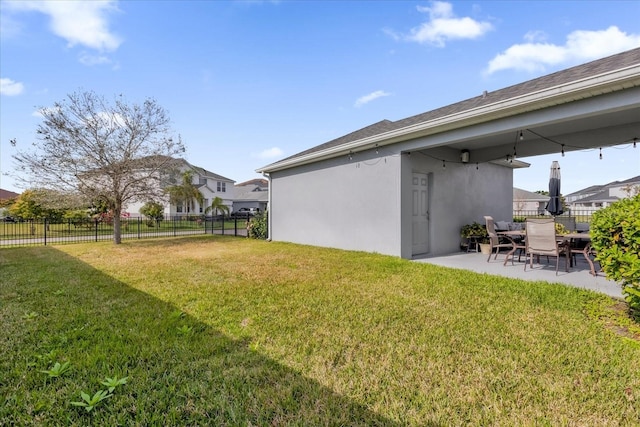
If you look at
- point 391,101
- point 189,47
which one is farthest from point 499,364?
point 391,101

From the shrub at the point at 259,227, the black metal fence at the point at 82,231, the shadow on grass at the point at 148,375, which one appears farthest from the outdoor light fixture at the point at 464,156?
the black metal fence at the point at 82,231

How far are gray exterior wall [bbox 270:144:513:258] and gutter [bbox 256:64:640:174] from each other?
453 millimetres

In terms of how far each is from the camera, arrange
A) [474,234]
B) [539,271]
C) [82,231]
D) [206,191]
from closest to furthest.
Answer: [539,271], [474,234], [82,231], [206,191]

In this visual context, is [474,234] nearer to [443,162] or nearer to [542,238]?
[443,162]

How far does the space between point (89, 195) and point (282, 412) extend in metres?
12.2

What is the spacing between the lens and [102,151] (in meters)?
10.8

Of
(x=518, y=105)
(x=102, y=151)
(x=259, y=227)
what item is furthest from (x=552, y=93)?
(x=102, y=151)

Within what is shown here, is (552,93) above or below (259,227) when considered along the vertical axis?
above

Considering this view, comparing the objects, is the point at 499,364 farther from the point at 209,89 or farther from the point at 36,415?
the point at 209,89

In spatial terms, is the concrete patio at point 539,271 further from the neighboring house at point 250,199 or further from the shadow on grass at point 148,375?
the neighboring house at point 250,199

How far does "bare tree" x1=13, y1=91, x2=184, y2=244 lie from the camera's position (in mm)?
10281

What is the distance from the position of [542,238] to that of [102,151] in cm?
1356

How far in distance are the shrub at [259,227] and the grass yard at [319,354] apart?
7941 mm

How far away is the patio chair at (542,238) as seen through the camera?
5805mm
